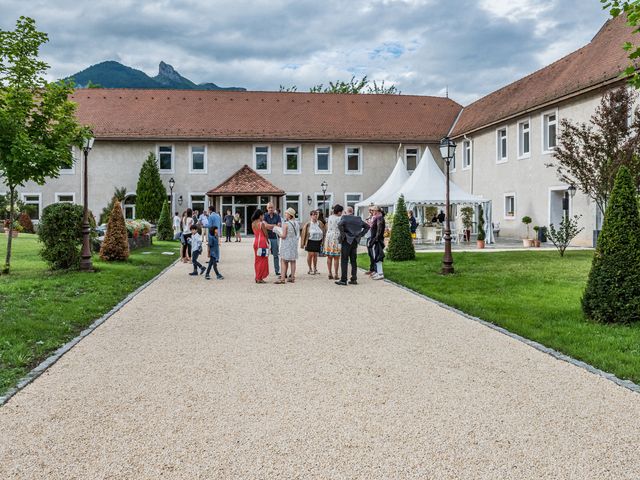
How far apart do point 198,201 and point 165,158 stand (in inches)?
129

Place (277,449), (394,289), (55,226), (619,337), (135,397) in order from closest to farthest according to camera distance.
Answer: (277,449)
(135,397)
(619,337)
(394,289)
(55,226)

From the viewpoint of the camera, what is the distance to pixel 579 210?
23.8 meters

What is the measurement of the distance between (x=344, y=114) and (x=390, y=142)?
148 inches

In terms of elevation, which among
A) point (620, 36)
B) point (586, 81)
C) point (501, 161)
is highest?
point (620, 36)

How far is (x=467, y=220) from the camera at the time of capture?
2942 cm

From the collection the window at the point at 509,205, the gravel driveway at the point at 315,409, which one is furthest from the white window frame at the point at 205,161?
the gravel driveway at the point at 315,409

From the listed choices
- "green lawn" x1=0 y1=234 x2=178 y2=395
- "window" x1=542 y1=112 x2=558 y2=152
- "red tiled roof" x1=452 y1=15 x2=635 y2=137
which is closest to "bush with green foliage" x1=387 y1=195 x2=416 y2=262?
"green lawn" x1=0 y1=234 x2=178 y2=395

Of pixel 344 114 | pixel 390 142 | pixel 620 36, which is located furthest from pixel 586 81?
pixel 344 114

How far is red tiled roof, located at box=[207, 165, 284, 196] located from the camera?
36312 mm

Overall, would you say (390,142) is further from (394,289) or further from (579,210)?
(394,289)

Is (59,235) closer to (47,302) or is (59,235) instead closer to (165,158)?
(47,302)

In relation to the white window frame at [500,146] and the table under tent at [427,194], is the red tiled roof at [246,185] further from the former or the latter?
the white window frame at [500,146]

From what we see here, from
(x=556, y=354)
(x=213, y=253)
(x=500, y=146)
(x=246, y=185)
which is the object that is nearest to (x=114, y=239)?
(x=213, y=253)

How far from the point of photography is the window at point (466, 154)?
35.5 m
